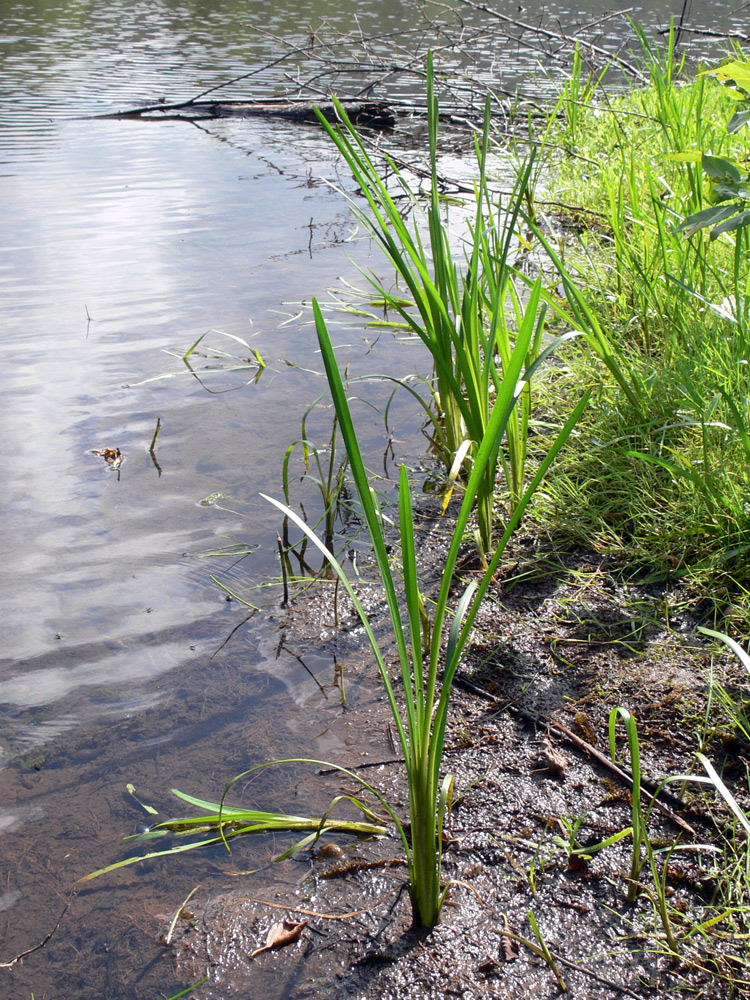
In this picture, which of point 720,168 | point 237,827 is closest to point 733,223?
point 720,168

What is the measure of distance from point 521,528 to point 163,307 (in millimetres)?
2589

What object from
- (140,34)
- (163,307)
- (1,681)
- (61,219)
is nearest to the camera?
(1,681)

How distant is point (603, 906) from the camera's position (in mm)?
1274

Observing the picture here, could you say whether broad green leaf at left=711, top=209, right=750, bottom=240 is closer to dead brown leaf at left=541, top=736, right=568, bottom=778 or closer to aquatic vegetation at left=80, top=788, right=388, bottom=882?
dead brown leaf at left=541, top=736, right=568, bottom=778

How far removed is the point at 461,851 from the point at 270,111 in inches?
337

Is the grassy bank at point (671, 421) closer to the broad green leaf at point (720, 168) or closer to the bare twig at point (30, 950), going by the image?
the broad green leaf at point (720, 168)

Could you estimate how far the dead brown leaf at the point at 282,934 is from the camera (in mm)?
1271

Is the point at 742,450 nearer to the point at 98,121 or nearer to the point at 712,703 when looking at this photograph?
the point at 712,703

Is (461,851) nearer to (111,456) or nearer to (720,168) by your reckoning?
(720,168)

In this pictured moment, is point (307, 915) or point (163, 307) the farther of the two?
point (163, 307)

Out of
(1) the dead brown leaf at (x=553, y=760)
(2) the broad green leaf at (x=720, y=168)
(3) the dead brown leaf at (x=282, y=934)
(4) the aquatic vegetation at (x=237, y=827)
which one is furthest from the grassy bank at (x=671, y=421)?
(3) the dead brown leaf at (x=282, y=934)

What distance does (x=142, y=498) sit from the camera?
102 inches

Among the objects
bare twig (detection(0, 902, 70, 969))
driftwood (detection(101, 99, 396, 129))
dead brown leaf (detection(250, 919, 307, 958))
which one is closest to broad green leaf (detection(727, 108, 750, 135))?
dead brown leaf (detection(250, 919, 307, 958))

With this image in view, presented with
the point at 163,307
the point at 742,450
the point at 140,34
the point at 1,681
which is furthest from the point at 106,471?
the point at 140,34
